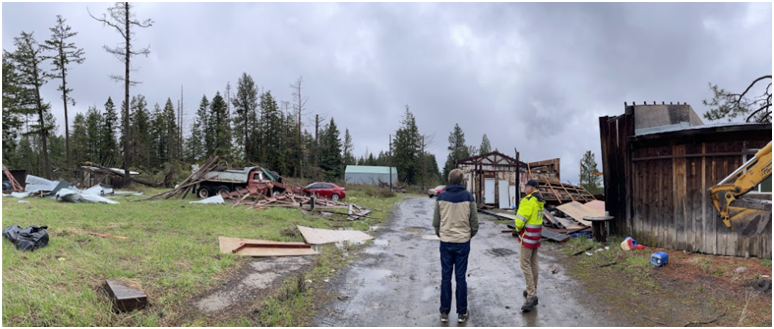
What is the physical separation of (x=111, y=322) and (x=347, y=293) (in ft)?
9.58

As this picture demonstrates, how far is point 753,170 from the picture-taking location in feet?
20.1

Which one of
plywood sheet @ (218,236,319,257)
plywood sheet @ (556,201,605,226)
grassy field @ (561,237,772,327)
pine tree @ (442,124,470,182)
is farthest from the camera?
pine tree @ (442,124,470,182)

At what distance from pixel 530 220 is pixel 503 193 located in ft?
61.8

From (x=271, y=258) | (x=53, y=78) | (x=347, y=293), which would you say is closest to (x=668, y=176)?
(x=347, y=293)

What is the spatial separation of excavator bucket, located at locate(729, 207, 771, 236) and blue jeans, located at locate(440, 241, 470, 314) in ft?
15.8

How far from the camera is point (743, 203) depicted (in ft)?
21.2

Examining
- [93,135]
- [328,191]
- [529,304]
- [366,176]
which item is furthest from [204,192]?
[93,135]

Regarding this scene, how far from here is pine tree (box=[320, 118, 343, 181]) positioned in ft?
203

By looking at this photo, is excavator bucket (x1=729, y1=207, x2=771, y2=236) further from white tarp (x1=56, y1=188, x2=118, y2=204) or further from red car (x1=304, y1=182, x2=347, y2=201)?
red car (x1=304, y1=182, x2=347, y2=201)

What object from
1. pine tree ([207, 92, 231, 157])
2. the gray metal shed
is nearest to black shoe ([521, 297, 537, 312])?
pine tree ([207, 92, 231, 157])

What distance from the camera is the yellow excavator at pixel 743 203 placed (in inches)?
241

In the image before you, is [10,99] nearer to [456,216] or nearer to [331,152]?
[331,152]

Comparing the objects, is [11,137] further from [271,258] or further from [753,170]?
[753,170]

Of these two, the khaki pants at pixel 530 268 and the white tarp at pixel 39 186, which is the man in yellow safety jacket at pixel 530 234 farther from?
the white tarp at pixel 39 186
